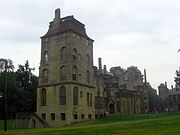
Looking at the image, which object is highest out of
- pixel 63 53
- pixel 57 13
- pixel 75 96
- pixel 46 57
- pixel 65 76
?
pixel 57 13

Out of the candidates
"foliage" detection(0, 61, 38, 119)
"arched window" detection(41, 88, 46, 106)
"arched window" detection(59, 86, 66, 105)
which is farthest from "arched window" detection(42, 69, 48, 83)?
"foliage" detection(0, 61, 38, 119)

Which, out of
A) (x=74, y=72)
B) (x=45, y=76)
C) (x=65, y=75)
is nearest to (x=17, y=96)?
(x=45, y=76)

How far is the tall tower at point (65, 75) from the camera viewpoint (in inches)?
1874

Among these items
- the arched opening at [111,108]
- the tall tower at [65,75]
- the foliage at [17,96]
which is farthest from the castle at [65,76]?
the foliage at [17,96]

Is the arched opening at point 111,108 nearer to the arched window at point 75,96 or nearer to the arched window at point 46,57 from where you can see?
the arched window at point 75,96

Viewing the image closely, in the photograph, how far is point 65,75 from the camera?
1917 inches

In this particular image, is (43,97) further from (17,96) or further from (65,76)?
(17,96)

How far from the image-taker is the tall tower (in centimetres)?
4759

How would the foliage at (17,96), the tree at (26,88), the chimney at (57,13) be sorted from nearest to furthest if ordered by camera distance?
the chimney at (57,13)
the foliage at (17,96)
the tree at (26,88)

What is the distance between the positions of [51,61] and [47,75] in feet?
10.1

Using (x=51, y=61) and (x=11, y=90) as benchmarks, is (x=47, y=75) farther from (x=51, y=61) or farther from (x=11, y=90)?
(x=11, y=90)

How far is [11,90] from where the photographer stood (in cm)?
6819

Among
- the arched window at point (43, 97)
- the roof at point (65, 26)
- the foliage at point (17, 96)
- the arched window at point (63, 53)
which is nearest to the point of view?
the arched window at point (63, 53)

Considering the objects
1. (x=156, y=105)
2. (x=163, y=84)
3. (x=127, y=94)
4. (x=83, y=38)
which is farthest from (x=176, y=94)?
(x=83, y=38)
